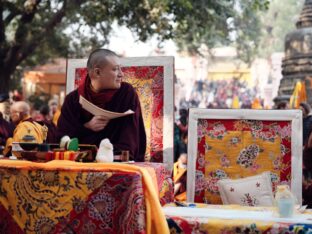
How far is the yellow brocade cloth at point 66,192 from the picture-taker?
2629mm

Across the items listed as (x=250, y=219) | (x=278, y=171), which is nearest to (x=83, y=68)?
(x=278, y=171)

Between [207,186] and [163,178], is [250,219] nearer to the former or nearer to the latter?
[163,178]

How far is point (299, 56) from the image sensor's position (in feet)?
44.4

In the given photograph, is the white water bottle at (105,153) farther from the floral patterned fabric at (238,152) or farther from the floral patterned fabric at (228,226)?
the floral patterned fabric at (238,152)

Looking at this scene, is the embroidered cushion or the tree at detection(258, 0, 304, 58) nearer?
the embroidered cushion

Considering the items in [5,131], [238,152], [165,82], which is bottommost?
[238,152]

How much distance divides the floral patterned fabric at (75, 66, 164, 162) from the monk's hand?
30.4 inches

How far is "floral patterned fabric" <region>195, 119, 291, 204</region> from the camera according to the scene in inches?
144

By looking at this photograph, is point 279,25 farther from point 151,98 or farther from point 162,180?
point 162,180

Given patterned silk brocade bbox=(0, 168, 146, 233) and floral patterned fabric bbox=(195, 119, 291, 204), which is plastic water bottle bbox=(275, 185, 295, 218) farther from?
patterned silk brocade bbox=(0, 168, 146, 233)

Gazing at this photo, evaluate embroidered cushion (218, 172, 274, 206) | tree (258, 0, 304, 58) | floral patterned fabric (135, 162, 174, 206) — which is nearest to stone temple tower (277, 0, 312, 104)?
embroidered cushion (218, 172, 274, 206)

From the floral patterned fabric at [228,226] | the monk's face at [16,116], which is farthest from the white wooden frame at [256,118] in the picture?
the monk's face at [16,116]

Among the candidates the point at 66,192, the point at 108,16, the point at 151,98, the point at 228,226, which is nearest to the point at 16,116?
the point at 151,98

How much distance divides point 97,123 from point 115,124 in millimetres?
114
